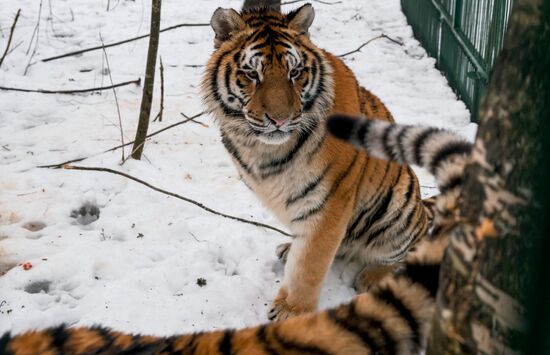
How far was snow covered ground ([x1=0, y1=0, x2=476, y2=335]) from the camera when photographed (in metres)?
3.28

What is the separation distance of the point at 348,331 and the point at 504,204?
0.58 metres

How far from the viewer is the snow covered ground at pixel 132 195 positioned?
328 cm

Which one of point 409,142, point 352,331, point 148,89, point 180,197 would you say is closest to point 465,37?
→ point 148,89

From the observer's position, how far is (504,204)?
1191 millimetres

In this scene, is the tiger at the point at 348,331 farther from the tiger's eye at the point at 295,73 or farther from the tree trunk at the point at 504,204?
the tiger's eye at the point at 295,73

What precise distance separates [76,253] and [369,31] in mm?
4750

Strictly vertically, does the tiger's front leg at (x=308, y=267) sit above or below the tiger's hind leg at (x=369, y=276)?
above

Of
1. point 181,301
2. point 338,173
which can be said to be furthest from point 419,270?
point 181,301

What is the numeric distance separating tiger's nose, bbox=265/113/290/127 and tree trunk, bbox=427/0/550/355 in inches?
63.6

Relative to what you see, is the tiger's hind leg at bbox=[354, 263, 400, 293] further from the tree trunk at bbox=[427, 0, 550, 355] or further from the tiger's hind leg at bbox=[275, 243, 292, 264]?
the tree trunk at bbox=[427, 0, 550, 355]

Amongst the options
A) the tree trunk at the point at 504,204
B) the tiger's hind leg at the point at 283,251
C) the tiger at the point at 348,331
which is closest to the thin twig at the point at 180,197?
the tiger's hind leg at the point at 283,251

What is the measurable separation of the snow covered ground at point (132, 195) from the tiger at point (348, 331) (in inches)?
51.5

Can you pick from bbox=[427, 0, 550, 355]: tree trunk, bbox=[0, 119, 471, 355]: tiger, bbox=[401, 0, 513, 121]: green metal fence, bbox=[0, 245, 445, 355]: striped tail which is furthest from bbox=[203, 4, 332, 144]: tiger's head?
bbox=[401, 0, 513, 121]: green metal fence

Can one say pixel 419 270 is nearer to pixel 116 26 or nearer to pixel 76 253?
pixel 76 253
